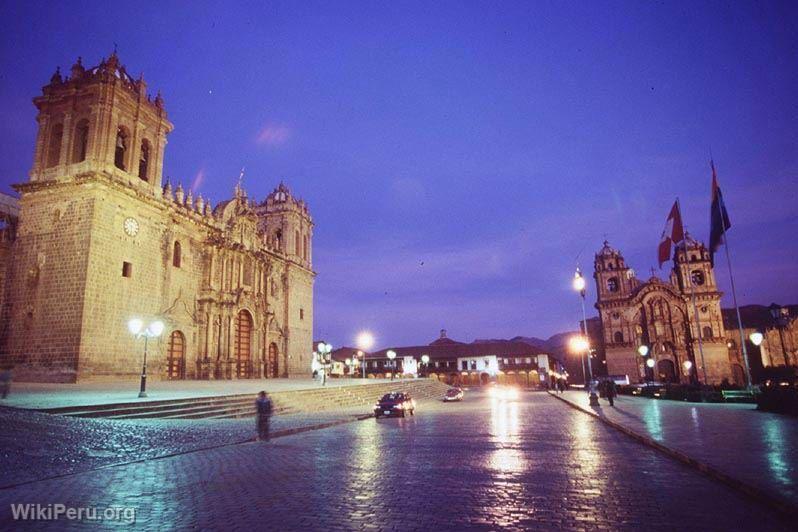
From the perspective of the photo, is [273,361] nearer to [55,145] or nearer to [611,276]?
[55,145]

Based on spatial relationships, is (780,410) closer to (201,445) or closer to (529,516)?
(529,516)

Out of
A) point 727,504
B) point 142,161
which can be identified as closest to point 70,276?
point 142,161

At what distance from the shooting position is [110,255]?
27562mm

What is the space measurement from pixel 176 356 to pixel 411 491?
103 feet

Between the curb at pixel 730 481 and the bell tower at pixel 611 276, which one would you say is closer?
the curb at pixel 730 481

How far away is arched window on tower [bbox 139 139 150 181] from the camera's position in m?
33.1

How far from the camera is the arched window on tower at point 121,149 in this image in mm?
31203

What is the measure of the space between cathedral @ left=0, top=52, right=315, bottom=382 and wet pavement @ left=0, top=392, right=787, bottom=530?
20.2 m

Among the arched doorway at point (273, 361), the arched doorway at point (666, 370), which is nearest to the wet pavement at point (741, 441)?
A: the arched doorway at point (273, 361)

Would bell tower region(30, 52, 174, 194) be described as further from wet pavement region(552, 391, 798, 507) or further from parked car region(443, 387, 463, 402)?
wet pavement region(552, 391, 798, 507)

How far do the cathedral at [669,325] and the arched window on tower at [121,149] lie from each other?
58977 mm

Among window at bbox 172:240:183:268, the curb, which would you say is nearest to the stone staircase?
the curb

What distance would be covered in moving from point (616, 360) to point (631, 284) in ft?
36.9

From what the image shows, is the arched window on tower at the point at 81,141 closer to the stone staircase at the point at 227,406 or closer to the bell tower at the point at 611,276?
the stone staircase at the point at 227,406
